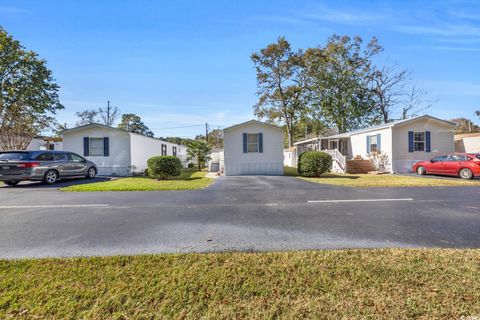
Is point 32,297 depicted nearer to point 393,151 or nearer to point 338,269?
point 338,269

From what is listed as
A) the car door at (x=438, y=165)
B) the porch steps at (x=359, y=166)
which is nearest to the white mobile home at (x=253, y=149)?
the porch steps at (x=359, y=166)

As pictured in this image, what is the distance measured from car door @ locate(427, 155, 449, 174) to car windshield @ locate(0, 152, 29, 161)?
876 inches

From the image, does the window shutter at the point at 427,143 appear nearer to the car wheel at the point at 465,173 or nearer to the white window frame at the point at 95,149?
the car wheel at the point at 465,173

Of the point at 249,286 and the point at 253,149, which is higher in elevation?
the point at 253,149

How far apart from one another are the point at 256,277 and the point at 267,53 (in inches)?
1266

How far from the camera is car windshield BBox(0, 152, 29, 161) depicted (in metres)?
10.8

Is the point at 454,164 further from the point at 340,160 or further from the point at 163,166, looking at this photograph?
the point at 163,166

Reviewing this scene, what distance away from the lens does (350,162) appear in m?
18.1

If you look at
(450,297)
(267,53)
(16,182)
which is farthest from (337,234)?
(267,53)

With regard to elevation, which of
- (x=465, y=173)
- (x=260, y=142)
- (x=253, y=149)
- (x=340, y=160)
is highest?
(x=260, y=142)

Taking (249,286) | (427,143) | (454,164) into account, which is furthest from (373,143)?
(249,286)

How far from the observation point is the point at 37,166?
11.2 m

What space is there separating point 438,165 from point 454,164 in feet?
2.99

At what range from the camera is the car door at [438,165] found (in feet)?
45.6
